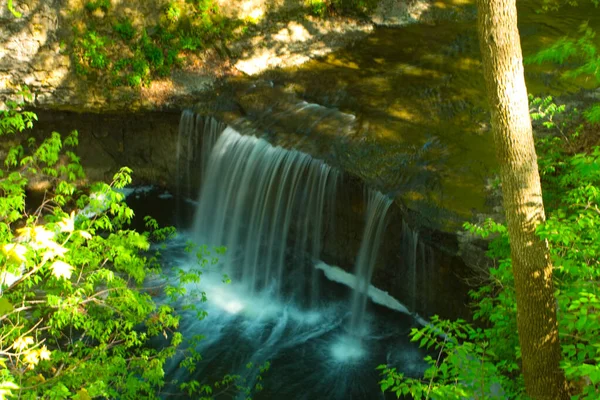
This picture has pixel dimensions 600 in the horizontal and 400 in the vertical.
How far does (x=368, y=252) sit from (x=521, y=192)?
15.0ft

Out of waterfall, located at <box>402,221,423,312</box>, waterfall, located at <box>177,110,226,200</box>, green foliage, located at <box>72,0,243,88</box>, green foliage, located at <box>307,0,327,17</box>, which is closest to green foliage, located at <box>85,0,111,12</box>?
green foliage, located at <box>72,0,243,88</box>

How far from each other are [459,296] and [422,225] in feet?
3.61

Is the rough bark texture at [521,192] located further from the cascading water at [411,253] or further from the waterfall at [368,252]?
the waterfall at [368,252]

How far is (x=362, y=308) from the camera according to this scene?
30.2ft

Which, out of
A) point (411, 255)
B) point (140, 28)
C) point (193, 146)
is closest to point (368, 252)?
point (411, 255)

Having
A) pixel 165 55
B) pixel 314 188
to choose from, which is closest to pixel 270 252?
pixel 314 188

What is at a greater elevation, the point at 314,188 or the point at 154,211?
the point at 314,188

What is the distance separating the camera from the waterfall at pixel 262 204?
9727 millimetres

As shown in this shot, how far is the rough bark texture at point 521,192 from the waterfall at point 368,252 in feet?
12.9

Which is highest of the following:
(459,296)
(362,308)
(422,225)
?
(422,225)

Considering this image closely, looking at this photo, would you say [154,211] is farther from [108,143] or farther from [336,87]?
[336,87]

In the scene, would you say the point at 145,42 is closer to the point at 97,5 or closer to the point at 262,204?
→ the point at 97,5

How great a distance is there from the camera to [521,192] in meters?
4.50

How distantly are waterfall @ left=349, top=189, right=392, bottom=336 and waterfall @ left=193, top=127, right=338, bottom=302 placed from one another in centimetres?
88
